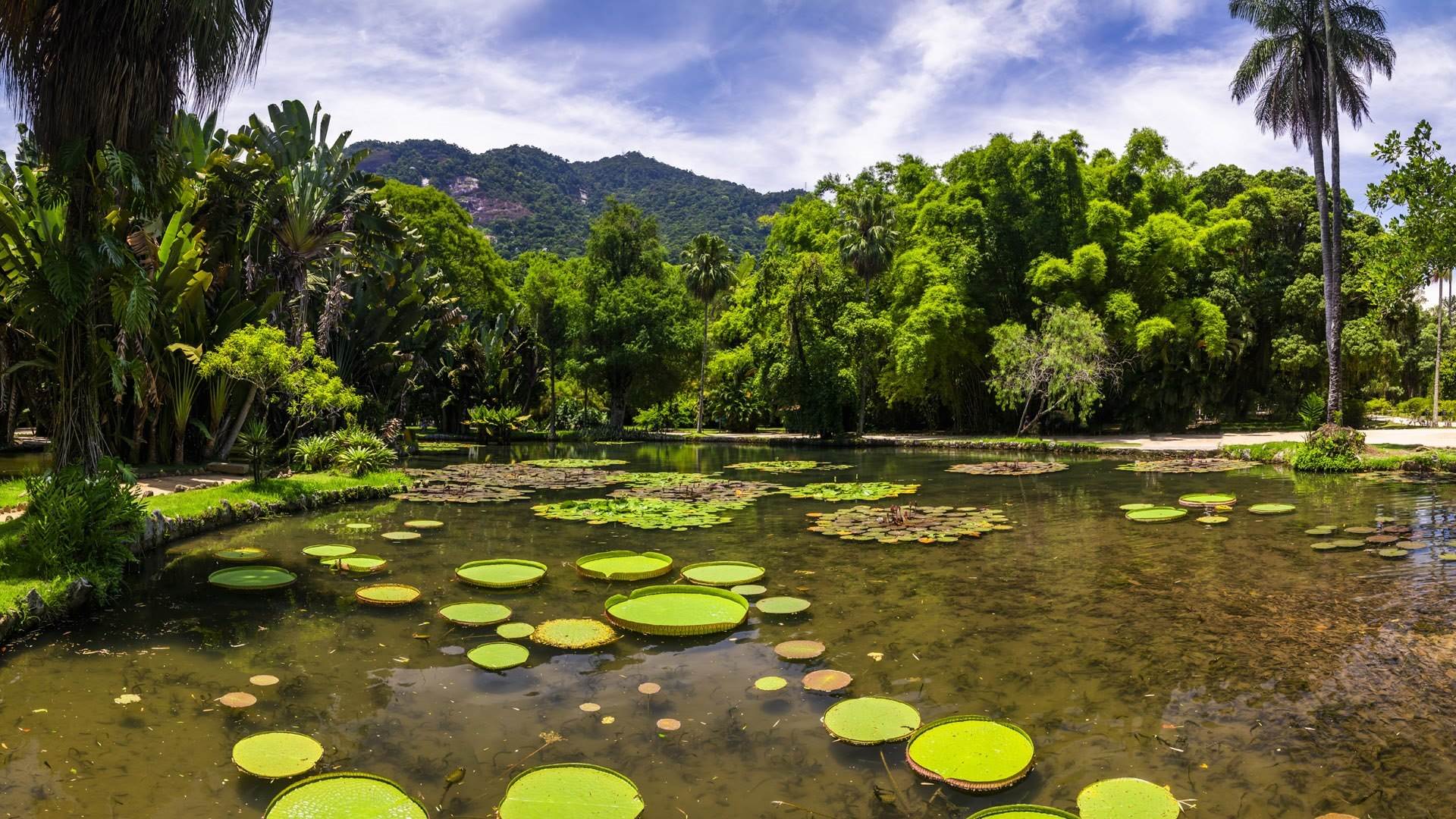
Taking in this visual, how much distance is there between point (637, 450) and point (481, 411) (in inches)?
297

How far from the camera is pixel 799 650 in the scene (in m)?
5.82

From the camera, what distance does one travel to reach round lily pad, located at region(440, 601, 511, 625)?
21.2 ft

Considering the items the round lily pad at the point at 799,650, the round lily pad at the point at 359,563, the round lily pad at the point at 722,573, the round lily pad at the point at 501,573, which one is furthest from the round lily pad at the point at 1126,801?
the round lily pad at the point at 359,563

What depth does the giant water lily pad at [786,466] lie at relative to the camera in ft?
69.4

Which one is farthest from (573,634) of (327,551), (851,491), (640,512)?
(851,491)

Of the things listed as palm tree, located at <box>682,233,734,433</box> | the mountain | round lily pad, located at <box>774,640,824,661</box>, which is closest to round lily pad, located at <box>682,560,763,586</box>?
round lily pad, located at <box>774,640,824,661</box>

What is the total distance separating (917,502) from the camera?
1387 centimetres

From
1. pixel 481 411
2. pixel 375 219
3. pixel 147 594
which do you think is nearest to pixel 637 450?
pixel 481 411

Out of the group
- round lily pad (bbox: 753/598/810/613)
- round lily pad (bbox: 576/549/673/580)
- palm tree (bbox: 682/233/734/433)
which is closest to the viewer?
round lily pad (bbox: 753/598/810/613)

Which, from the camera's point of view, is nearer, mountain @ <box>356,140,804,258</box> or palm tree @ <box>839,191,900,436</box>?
palm tree @ <box>839,191,900,436</box>

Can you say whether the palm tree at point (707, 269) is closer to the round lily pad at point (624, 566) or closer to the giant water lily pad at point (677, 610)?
the round lily pad at point (624, 566)

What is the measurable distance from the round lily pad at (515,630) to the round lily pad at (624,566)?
1508 mm

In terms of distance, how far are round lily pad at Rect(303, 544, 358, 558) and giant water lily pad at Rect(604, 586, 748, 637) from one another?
411cm

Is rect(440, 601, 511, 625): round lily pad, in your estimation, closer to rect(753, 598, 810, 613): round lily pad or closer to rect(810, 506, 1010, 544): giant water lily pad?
rect(753, 598, 810, 613): round lily pad
